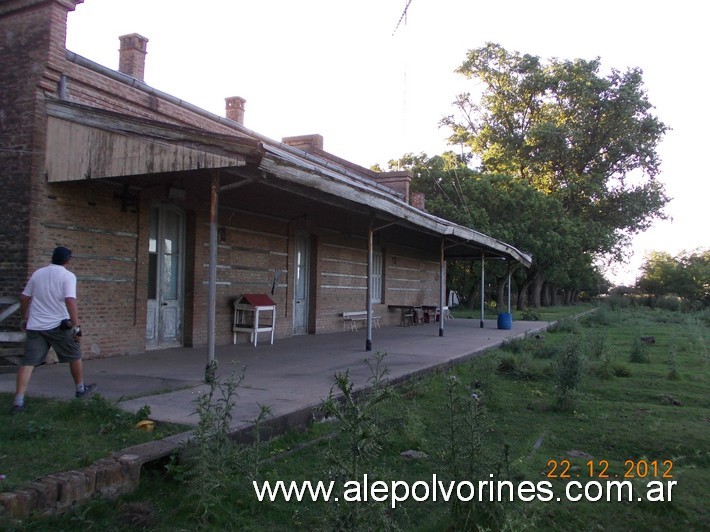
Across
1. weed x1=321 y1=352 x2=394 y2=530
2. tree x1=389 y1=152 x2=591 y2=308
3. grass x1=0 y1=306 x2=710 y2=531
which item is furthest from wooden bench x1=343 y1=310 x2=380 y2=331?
weed x1=321 y1=352 x2=394 y2=530

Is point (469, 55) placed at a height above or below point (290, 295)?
above

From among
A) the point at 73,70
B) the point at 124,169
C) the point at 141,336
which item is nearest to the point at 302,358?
the point at 141,336

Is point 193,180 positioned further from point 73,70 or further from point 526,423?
point 526,423

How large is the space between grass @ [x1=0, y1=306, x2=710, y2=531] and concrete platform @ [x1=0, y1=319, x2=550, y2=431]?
Answer: 2.16 feet

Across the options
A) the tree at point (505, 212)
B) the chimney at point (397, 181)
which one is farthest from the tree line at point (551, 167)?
the chimney at point (397, 181)

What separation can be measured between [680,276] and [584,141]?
19.5 meters

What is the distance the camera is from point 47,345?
5965mm

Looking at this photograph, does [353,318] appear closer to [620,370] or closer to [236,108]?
[236,108]

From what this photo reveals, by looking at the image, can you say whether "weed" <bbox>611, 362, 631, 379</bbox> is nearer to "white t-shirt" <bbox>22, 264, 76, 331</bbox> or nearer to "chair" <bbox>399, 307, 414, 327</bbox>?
"white t-shirt" <bbox>22, 264, 76, 331</bbox>

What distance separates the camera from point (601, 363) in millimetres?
10391

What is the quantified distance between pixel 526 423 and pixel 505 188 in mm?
24754

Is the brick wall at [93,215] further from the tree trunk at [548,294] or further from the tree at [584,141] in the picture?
the tree trunk at [548,294]

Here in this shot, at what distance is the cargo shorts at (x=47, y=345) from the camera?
5.78 metres

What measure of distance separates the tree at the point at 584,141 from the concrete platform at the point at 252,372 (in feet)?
76.9
